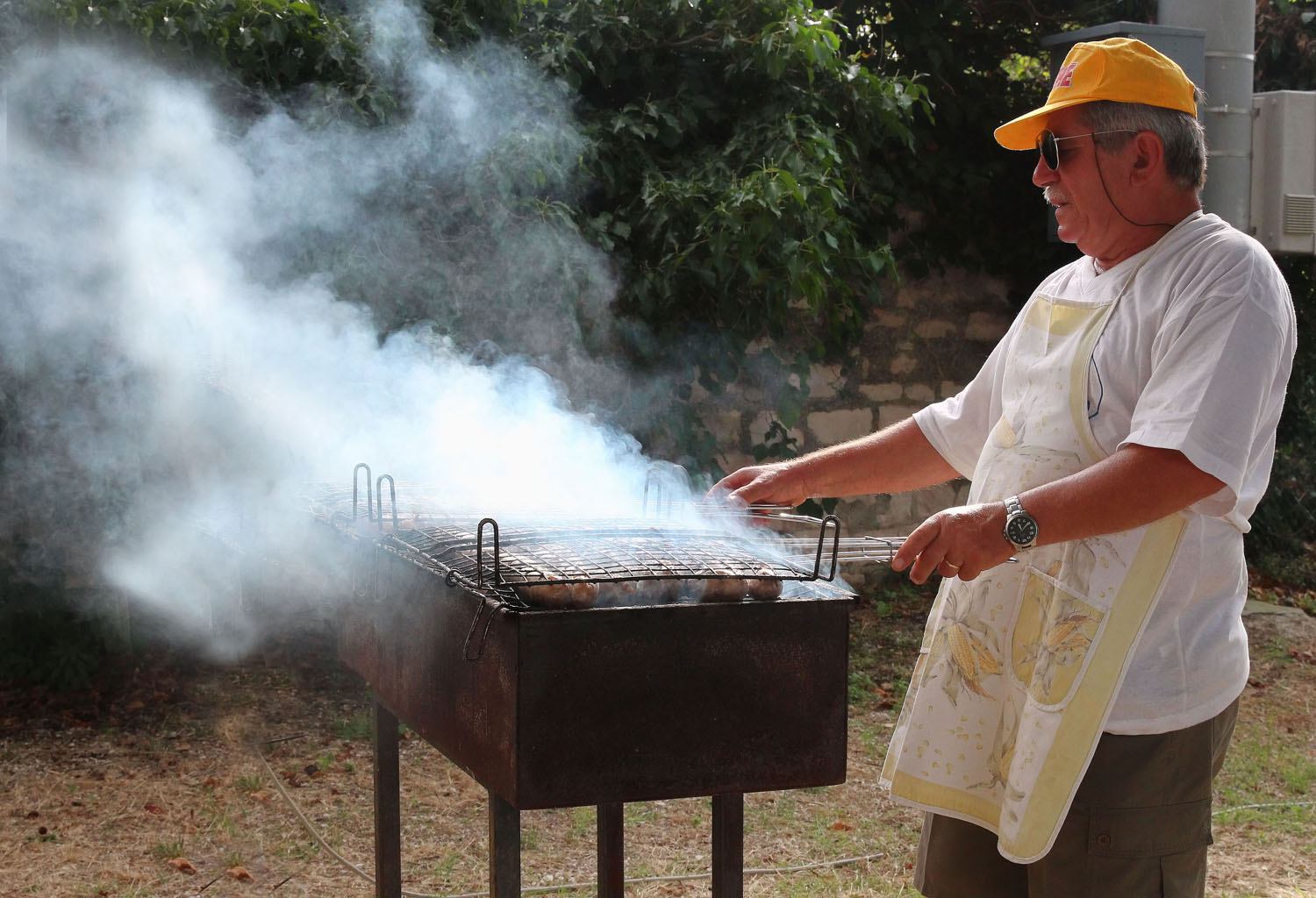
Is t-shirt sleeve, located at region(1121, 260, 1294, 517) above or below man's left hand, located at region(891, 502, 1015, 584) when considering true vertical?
above

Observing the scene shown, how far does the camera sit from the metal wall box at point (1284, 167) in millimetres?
5918

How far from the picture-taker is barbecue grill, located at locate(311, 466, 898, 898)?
6.82 ft

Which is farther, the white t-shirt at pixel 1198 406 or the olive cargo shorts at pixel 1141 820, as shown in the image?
the olive cargo shorts at pixel 1141 820

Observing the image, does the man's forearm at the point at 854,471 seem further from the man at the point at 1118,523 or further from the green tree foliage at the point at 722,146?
the green tree foliage at the point at 722,146

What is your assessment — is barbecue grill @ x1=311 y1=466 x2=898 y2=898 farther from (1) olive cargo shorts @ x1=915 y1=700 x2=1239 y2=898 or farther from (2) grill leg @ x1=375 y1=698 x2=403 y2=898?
(2) grill leg @ x1=375 y1=698 x2=403 y2=898

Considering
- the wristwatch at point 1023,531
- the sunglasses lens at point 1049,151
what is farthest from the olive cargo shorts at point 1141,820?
the sunglasses lens at point 1049,151

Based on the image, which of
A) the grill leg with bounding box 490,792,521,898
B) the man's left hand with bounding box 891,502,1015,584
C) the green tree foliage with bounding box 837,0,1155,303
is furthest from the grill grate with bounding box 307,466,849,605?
the green tree foliage with bounding box 837,0,1155,303

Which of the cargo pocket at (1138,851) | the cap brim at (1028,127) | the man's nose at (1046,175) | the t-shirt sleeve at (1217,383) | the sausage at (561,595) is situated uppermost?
the cap brim at (1028,127)

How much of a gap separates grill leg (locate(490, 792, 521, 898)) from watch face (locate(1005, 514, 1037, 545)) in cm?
106

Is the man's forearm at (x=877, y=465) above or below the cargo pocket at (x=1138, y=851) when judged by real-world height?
above

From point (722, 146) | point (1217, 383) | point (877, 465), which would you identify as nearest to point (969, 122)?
point (722, 146)

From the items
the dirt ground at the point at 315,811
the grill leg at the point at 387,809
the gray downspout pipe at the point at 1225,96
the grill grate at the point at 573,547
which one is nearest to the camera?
the grill grate at the point at 573,547

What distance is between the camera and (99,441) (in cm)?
552

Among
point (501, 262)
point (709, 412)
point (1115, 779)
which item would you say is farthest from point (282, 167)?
point (1115, 779)
